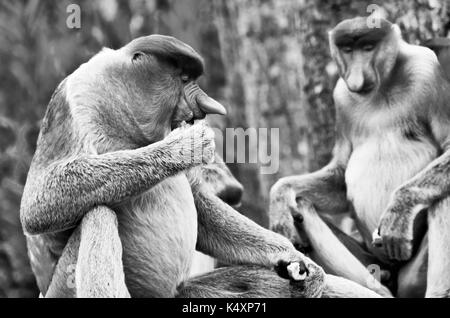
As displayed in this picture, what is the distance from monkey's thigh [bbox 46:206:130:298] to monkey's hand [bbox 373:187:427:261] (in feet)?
5.81

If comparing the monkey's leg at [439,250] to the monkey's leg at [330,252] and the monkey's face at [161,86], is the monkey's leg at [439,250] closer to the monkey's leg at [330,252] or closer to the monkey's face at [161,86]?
the monkey's leg at [330,252]

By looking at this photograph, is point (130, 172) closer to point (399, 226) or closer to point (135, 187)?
point (135, 187)

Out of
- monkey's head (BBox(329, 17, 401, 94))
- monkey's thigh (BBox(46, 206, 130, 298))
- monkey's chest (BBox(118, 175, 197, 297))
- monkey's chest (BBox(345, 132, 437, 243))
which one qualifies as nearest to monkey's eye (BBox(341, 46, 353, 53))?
monkey's head (BBox(329, 17, 401, 94))

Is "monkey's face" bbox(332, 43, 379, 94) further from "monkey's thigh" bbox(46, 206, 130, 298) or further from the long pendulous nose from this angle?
"monkey's thigh" bbox(46, 206, 130, 298)

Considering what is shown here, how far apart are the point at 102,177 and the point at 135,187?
0.15 metres

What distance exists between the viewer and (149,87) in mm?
4188

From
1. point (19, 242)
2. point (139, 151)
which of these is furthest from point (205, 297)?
point (19, 242)

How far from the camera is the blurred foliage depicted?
6.96 meters

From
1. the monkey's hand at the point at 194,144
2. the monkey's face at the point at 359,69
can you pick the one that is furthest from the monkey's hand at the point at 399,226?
the monkey's hand at the point at 194,144

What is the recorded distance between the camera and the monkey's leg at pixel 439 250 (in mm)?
4801

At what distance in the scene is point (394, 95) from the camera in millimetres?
5438

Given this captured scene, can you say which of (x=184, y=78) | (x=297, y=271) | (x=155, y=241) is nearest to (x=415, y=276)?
(x=297, y=271)

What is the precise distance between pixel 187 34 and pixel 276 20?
114cm

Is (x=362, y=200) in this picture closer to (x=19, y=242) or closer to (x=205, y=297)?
(x=205, y=297)
